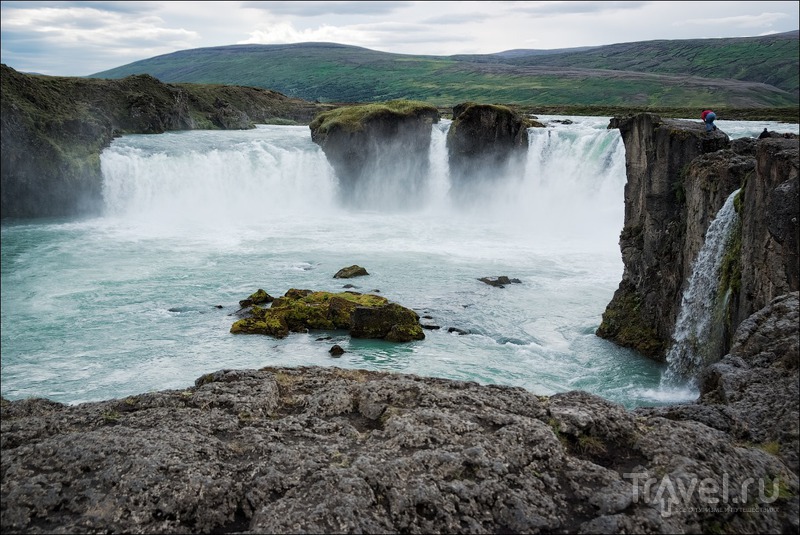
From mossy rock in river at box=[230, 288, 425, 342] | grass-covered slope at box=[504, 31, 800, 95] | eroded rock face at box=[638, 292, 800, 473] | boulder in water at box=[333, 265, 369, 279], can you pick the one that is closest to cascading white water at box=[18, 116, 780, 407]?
mossy rock in river at box=[230, 288, 425, 342]

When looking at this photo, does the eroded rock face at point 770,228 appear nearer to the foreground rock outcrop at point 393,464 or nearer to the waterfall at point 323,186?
the foreground rock outcrop at point 393,464

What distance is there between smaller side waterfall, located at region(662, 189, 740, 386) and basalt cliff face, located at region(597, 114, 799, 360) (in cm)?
55

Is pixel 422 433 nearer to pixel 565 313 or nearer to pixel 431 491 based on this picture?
pixel 431 491

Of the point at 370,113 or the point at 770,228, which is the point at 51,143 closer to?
the point at 370,113

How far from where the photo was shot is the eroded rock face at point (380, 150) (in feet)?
180

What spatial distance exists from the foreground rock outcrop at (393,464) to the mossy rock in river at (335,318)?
48.2 ft

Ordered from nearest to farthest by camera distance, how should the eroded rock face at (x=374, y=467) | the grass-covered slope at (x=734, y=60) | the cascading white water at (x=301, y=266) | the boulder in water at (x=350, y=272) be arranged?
1. the eroded rock face at (x=374, y=467)
2. the cascading white water at (x=301, y=266)
3. the boulder in water at (x=350, y=272)
4. the grass-covered slope at (x=734, y=60)

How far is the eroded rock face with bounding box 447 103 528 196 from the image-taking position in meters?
→ 51.2

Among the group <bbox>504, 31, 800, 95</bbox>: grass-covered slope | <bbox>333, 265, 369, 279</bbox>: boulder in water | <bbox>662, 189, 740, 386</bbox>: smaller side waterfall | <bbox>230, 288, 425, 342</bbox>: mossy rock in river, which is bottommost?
<bbox>333, 265, 369, 279</bbox>: boulder in water

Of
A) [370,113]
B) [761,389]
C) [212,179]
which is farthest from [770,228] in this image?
[212,179]

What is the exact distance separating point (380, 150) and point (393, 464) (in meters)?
50.6

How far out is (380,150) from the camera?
55.8 m

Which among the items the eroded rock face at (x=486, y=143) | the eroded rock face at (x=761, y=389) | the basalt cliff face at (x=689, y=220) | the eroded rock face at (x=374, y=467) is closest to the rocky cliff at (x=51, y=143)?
the eroded rock face at (x=486, y=143)

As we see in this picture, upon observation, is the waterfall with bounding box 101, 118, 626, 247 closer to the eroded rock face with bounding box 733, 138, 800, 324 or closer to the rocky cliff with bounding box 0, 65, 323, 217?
the rocky cliff with bounding box 0, 65, 323, 217
